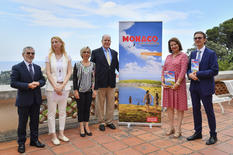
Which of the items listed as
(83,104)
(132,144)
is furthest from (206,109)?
(83,104)

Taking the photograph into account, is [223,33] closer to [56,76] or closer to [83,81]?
[83,81]

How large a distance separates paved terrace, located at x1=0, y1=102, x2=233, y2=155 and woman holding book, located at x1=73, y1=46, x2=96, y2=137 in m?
0.33

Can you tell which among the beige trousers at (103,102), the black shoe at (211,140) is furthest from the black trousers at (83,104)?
the black shoe at (211,140)

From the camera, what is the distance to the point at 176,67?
314cm

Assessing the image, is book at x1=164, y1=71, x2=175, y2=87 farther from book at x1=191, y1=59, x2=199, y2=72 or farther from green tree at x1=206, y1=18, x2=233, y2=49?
green tree at x1=206, y1=18, x2=233, y2=49

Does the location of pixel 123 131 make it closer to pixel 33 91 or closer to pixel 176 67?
pixel 176 67

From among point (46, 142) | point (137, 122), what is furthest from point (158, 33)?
point (46, 142)

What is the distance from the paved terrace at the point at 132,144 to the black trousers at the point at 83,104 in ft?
1.10

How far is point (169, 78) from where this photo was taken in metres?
3.19

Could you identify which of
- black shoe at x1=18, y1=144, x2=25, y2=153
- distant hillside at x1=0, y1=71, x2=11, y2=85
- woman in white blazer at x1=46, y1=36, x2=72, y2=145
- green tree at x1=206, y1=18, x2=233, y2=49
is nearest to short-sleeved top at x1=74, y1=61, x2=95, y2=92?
woman in white blazer at x1=46, y1=36, x2=72, y2=145

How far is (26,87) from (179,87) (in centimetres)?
227

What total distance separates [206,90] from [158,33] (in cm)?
144

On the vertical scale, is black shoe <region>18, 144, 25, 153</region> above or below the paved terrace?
above

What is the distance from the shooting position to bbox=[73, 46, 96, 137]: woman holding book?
323 cm
